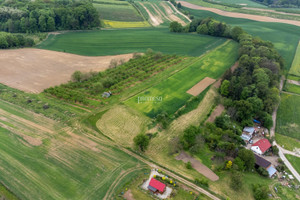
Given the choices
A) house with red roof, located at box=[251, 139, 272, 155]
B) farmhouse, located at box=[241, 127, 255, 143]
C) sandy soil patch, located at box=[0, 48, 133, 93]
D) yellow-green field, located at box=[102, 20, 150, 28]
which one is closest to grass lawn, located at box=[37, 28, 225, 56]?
sandy soil patch, located at box=[0, 48, 133, 93]

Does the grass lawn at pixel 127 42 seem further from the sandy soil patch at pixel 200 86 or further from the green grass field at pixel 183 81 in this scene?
the sandy soil patch at pixel 200 86

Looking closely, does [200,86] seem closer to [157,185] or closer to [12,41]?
[157,185]

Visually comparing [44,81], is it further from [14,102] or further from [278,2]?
[278,2]

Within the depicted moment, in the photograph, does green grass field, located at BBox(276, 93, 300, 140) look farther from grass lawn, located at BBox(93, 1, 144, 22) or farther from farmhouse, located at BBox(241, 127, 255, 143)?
grass lawn, located at BBox(93, 1, 144, 22)

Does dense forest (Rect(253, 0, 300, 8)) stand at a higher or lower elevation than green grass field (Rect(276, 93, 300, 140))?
higher

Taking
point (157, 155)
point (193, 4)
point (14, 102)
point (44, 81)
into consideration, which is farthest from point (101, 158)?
point (193, 4)

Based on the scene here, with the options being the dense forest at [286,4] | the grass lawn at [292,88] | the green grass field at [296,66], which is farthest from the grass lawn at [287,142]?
the dense forest at [286,4]

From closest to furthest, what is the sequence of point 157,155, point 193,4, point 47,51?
1. point 157,155
2. point 47,51
3. point 193,4
